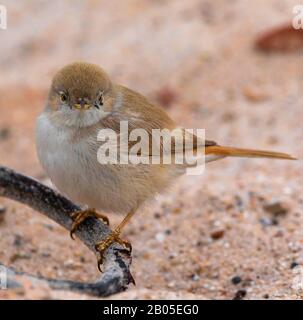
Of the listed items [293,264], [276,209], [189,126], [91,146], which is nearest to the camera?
[91,146]

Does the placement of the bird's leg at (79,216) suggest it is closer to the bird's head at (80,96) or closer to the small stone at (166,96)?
the bird's head at (80,96)

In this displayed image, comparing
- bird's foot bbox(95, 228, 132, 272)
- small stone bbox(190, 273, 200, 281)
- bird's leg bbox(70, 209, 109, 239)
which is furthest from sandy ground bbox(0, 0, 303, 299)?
bird's leg bbox(70, 209, 109, 239)

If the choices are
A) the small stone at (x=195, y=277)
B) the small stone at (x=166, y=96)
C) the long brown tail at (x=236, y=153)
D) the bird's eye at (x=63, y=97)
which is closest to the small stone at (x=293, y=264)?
the small stone at (x=195, y=277)

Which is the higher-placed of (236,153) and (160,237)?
(236,153)

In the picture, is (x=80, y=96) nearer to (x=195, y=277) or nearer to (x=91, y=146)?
(x=91, y=146)

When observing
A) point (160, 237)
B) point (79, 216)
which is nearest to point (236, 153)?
point (160, 237)
